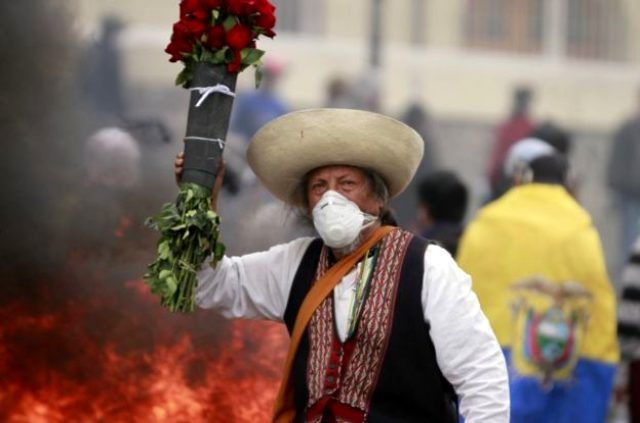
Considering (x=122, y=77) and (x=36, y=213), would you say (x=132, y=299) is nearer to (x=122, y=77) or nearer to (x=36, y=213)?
(x=36, y=213)

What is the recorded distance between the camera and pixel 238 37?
468 centimetres

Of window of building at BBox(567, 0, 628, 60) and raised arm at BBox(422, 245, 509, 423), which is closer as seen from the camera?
raised arm at BBox(422, 245, 509, 423)

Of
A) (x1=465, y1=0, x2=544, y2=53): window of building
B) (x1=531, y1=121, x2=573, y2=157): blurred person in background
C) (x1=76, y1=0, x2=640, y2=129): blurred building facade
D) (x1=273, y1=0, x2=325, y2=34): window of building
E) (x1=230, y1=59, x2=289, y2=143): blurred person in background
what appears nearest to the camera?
(x1=531, y1=121, x2=573, y2=157): blurred person in background

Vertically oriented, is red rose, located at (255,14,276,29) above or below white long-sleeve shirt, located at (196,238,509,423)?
above

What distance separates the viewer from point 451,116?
16.5 meters

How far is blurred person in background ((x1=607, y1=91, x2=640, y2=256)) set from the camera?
572 inches

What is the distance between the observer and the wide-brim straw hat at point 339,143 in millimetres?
4848

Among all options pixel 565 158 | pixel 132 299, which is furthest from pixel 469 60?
pixel 132 299

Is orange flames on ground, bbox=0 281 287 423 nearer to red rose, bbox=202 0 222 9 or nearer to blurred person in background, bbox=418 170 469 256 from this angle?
red rose, bbox=202 0 222 9

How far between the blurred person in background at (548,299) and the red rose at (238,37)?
133 inches

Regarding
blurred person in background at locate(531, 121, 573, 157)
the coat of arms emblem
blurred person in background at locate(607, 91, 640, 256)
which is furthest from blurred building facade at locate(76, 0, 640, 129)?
the coat of arms emblem

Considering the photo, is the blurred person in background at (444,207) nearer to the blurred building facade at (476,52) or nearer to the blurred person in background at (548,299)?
the blurred person in background at (548,299)

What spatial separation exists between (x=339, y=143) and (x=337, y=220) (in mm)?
280

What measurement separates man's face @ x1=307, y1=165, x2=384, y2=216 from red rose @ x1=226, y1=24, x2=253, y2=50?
19.3 inches
